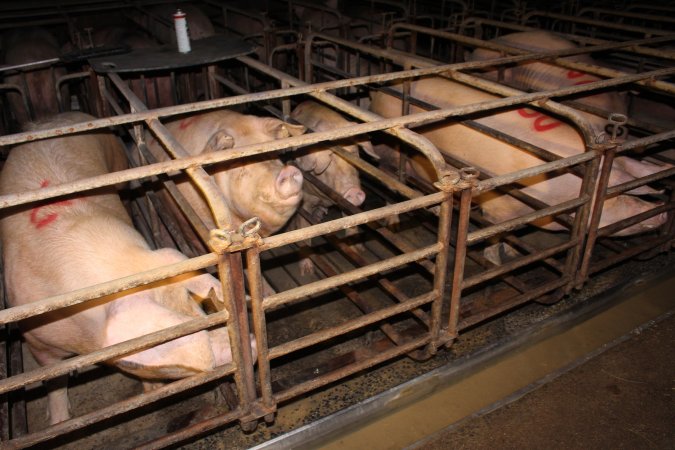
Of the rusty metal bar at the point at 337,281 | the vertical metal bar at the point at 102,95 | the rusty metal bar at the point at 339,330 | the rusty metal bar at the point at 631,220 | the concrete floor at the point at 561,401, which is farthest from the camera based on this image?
the vertical metal bar at the point at 102,95

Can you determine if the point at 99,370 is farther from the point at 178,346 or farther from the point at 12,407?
the point at 178,346

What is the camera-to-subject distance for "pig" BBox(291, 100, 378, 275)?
14.6ft

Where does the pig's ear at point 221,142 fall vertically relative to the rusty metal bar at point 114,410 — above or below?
above

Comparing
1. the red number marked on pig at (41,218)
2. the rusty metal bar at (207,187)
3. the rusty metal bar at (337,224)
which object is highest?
the rusty metal bar at (207,187)

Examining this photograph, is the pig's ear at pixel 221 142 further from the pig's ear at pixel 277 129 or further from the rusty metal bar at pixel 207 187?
the rusty metal bar at pixel 207 187

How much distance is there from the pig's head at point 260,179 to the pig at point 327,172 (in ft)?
1.47

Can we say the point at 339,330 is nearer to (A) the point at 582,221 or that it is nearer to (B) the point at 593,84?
(A) the point at 582,221

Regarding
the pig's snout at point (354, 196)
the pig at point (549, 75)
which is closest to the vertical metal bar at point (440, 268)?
the pig's snout at point (354, 196)

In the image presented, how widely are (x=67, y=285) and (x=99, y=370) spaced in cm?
83

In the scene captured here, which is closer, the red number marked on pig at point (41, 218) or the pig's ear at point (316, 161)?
the red number marked on pig at point (41, 218)

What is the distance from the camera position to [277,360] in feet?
11.9

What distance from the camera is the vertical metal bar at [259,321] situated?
224cm

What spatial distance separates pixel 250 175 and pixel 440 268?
1.59 meters

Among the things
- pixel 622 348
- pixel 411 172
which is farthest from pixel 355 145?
pixel 622 348
